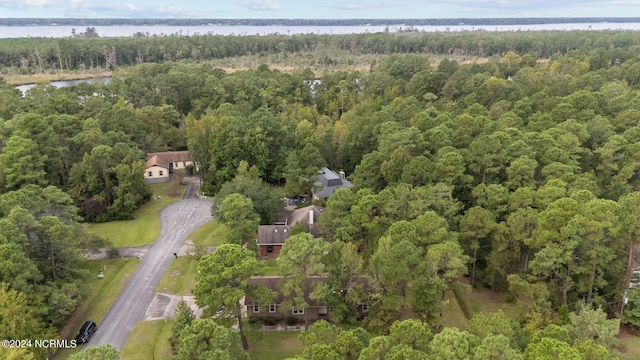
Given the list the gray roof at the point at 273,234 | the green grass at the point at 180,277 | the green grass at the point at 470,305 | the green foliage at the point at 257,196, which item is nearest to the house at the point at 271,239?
the gray roof at the point at 273,234

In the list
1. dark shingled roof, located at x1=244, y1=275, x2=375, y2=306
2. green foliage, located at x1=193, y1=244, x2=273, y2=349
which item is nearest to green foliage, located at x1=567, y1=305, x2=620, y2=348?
dark shingled roof, located at x1=244, y1=275, x2=375, y2=306

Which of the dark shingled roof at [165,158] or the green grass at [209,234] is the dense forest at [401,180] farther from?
the green grass at [209,234]

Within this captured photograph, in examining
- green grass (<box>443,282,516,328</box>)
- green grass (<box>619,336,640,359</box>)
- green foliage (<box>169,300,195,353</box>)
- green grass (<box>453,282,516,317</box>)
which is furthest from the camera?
green grass (<box>453,282,516,317</box>)

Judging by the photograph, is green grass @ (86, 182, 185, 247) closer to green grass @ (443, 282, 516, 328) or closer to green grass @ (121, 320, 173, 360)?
green grass @ (121, 320, 173, 360)

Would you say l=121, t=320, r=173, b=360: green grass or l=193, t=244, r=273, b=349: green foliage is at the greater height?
l=193, t=244, r=273, b=349: green foliage

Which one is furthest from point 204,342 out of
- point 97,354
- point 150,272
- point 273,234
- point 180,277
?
point 273,234

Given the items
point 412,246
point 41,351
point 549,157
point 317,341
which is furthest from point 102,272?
point 549,157
